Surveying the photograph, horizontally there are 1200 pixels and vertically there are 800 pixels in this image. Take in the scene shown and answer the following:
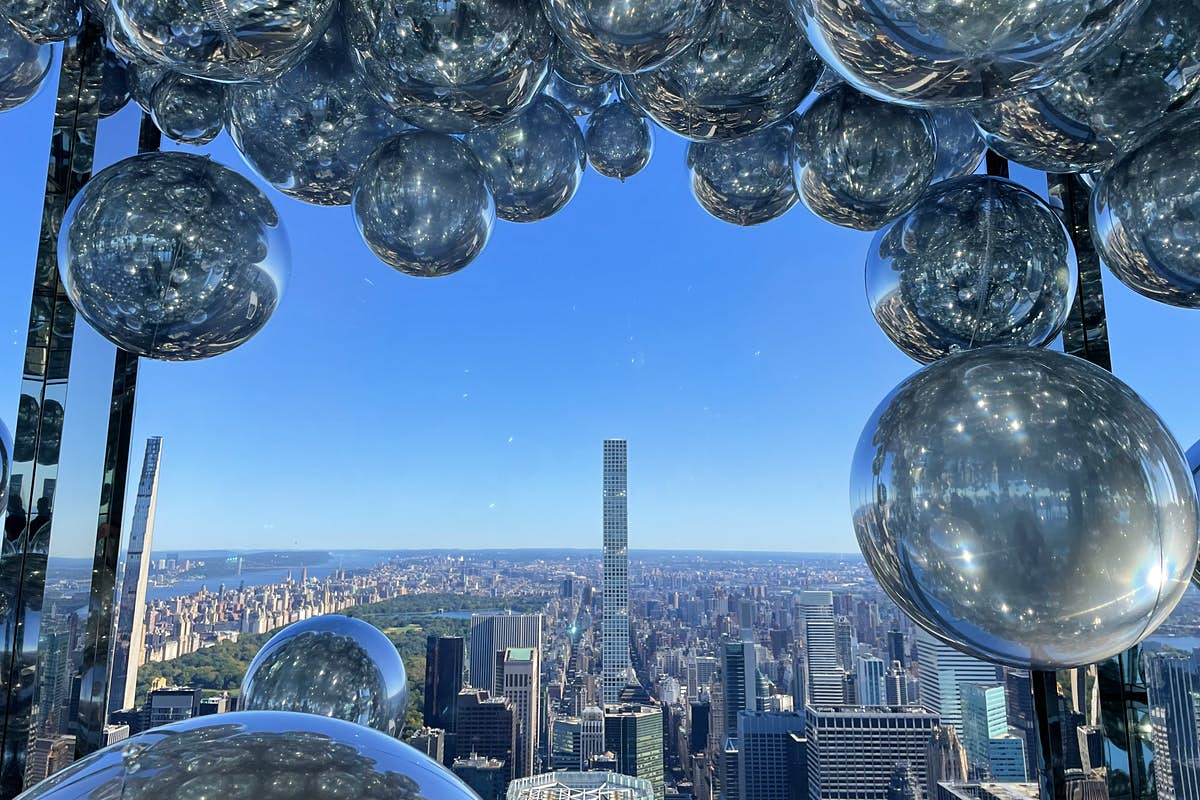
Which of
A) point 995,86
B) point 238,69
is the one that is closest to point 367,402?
point 238,69

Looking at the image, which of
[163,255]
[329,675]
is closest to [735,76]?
[163,255]

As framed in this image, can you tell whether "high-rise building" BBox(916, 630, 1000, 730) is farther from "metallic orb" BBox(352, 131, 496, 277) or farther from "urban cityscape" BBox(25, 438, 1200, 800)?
"metallic orb" BBox(352, 131, 496, 277)

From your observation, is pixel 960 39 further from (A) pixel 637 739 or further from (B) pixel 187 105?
(A) pixel 637 739

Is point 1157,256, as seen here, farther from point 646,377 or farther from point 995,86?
point 646,377

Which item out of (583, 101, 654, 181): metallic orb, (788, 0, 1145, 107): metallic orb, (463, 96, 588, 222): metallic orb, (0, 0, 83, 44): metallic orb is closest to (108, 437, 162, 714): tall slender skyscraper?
(0, 0, 83, 44): metallic orb

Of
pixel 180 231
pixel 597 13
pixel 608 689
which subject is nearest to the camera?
pixel 597 13

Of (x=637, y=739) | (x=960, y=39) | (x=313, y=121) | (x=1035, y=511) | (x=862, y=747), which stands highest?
(x=313, y=121)

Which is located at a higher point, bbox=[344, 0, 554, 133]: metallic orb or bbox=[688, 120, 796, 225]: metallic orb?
bbox=[688, 120, 796, 225]: metallic orb
